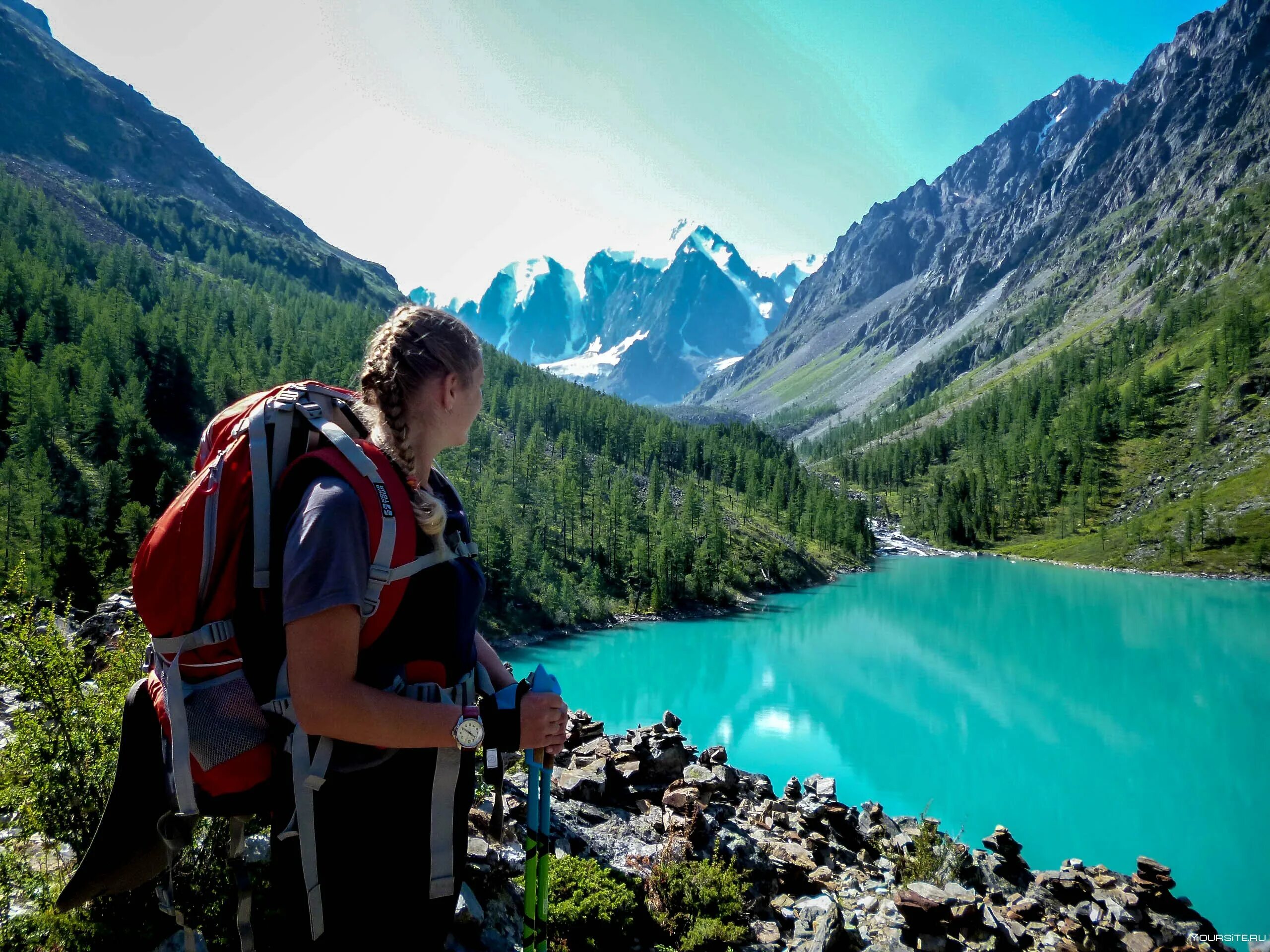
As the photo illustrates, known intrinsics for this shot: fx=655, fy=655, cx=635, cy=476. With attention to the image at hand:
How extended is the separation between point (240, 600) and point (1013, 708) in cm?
3974

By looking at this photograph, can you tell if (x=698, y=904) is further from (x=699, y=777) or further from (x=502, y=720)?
(x=502, y=720)

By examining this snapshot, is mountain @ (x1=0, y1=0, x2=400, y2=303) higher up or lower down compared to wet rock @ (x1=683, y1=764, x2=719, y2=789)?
higher up

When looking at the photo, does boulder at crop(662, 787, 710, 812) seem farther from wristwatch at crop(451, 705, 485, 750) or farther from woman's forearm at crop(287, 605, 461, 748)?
woman's forearm at crop(287, 605, 461, 748)

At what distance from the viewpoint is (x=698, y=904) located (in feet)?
23.8

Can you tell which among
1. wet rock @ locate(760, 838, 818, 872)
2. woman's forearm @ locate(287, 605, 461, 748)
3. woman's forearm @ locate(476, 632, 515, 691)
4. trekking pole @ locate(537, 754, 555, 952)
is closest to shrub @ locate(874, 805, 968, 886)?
wet rock @ locate(760, 838, 818, 872)

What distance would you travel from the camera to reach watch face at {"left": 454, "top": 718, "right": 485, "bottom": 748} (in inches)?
82.4

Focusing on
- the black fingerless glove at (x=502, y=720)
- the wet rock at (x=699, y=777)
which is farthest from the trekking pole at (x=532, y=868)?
the wet rock at (x=699, y=777)

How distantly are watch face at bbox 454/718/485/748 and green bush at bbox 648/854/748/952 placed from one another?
5.68 meters

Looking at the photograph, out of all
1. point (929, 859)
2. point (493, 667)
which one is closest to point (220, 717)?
point (493, 667)

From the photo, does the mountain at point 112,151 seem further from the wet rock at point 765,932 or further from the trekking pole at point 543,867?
the trekking pole at point 543,867

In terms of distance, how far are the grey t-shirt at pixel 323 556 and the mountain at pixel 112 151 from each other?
162m

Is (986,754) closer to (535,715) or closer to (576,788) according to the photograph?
(576,788)

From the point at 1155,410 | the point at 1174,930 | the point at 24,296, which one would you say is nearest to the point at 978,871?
the point at 1174,930

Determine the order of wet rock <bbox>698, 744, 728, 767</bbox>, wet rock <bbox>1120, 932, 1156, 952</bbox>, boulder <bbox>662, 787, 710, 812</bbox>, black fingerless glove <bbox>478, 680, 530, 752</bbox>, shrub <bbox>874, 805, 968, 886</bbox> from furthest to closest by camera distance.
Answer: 1. wet rock <bbox>698, 744, 728, 767</bbox>
2. shrub <bbox>874, 805, 968, 886</bbox>
3. boulder <bbox>662, 787, 710, 812</bbox>
4. wet rock <bbox>1120, 932, 1156, 952</bbox>
5. black fingerless glove <bbox>478, 680, 530, 752</bbox>
